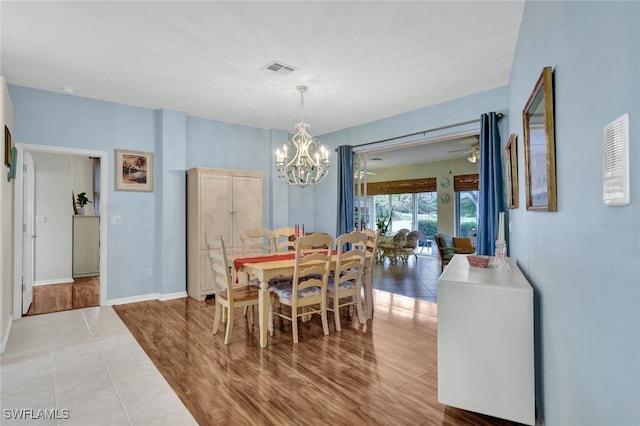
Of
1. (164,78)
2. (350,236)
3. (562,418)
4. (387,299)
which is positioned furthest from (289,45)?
(387,299)

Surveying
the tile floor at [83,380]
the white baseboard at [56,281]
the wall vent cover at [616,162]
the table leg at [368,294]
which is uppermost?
the wall vent cover at [616,162]

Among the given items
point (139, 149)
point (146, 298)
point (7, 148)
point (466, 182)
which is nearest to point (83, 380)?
point (7, 148)

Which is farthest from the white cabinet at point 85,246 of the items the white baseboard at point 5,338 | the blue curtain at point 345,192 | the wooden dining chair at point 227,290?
the blue curtain at point 345,192

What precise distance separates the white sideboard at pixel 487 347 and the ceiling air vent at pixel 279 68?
2.54m

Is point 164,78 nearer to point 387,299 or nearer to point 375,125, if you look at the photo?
point 375,125

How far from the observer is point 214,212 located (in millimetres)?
5066

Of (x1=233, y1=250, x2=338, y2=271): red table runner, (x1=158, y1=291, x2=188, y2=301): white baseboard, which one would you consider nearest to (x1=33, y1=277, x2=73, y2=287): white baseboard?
(x1=158, y1=291, x2=188, y2=301): white baseboard

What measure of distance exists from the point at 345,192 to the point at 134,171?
317 cm

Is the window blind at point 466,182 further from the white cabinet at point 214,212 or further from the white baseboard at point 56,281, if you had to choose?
the white baseboard at point 56,281

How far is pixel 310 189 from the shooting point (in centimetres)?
667

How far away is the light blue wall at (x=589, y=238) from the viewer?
82 centimetres

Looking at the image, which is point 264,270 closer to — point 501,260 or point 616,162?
point 501,260

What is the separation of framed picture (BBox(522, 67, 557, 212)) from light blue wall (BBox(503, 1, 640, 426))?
6 cm

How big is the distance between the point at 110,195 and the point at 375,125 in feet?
13.0
